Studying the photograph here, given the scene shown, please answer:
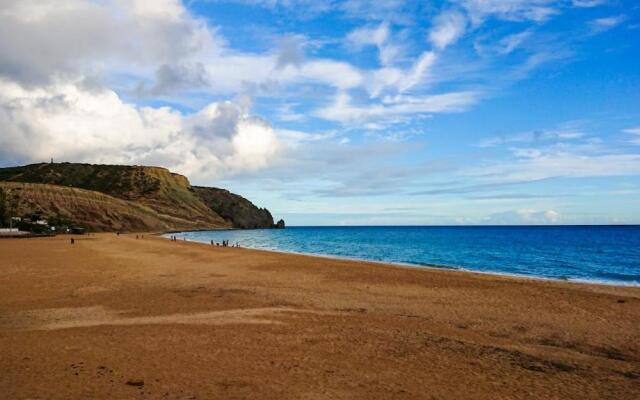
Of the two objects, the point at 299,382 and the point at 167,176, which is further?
the point at 167,176

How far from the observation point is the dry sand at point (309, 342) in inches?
333

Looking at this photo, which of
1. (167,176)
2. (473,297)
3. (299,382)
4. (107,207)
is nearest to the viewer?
(299,382)

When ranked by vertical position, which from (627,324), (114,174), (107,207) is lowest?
(627,324)

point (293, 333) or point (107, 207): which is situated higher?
point (107, 207)

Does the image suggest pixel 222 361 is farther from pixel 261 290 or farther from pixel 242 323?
pixel 261 290

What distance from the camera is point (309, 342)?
38.5 feet

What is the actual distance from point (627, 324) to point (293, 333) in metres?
10.8

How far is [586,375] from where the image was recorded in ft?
31.7

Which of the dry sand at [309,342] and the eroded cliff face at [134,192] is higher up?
the eroded cliff face at [134,192]

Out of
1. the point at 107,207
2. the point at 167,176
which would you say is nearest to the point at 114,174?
the point at 167,176

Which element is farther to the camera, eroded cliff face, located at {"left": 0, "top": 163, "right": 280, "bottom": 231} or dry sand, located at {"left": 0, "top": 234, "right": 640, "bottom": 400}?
eroded cliff face, located at {"left": 0, "top": 163, "right": 280, "bottom": 231}

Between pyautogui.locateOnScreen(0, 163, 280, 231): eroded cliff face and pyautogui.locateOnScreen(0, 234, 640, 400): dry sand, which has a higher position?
pyautogui.locateOnScreen(0, 163, 280, 231): eroded cliff face

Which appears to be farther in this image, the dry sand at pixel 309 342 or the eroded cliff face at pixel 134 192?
the eroded cliff face at pixel 134 192

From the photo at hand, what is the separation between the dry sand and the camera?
847 cm
